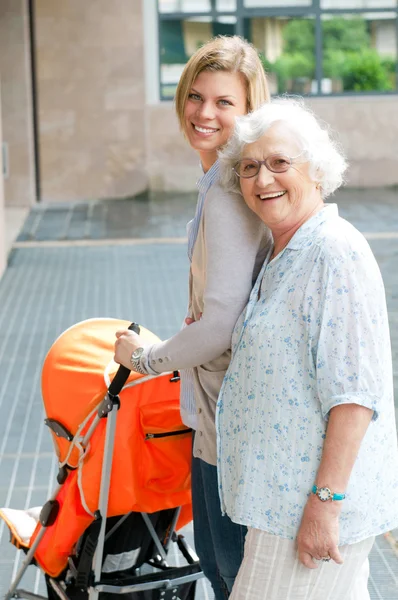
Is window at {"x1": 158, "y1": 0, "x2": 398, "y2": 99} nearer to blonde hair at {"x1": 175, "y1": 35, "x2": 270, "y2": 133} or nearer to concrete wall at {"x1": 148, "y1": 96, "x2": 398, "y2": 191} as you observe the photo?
concrete wall at {"x1": 148, "y1": 96, "x2": 398, "y2": 191}

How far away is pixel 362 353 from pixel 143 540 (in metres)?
1.25

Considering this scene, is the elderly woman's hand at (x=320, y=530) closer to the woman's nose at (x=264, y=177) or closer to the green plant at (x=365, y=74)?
the woman's nose at (x=264, y=177)

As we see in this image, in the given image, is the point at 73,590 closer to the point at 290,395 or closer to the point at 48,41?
the point at 290,395

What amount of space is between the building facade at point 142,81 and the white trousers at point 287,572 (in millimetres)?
11866

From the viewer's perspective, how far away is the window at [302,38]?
48.8 ft

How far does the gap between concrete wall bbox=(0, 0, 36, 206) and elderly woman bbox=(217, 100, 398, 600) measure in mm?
11733

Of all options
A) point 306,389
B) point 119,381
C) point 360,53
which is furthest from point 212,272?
point 360,53

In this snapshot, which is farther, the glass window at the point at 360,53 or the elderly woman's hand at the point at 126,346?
the glass window at the point at 360,53

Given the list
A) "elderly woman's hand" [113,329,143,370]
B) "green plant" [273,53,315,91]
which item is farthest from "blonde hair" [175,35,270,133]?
"green plant" [273,53,315,91]

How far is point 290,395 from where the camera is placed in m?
2.09

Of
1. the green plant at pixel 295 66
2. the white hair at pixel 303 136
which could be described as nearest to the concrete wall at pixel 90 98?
the green plant at pixel 295 66

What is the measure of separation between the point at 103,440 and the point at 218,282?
69 centimetres

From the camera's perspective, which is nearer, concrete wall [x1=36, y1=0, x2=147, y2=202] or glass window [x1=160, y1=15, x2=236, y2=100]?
concrete wall [x1=36, y1=0, x2=147, y2=202]

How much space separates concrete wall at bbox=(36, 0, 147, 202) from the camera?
13828 millimetres
